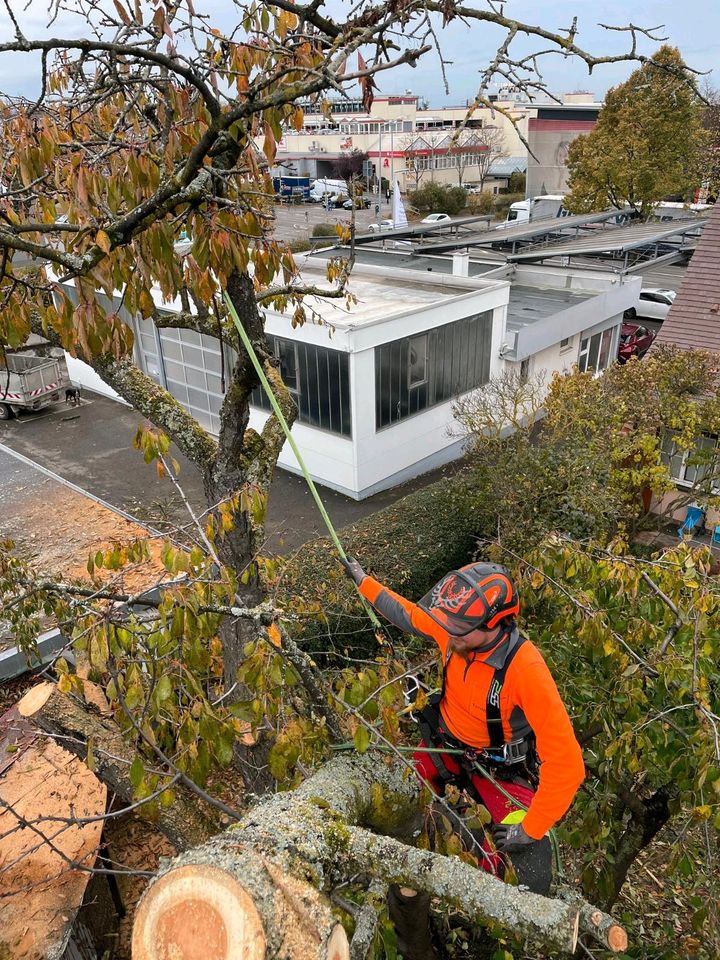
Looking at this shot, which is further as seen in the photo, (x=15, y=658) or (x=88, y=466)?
(x=88, y=466)

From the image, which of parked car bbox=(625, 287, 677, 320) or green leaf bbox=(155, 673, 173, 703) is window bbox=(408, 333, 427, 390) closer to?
green leaf bbox=(155, 673, 173, 703)

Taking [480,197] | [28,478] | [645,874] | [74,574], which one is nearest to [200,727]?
[645,874]

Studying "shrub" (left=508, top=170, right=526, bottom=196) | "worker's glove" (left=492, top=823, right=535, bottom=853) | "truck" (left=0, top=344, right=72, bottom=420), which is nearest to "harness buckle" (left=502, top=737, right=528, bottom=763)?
"worker's glove" (left=492, top=823, right=535, bottom=853)

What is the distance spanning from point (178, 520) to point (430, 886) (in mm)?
10364

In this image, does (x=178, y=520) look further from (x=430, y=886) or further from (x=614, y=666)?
(x=430, y=886)

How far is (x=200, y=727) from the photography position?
108 inches

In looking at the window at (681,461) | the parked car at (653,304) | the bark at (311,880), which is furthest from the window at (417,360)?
the parked car at (653,304)

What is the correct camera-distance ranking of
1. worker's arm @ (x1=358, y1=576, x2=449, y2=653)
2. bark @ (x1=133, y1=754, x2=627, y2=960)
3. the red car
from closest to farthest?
bark @ (x1=133, y1=754, x2=627, y2=960) → worker's arm @ (x1=358, y1=576, x2=449, y2=653) → the red car

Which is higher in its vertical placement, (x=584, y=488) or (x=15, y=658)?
(x=584, y=488)

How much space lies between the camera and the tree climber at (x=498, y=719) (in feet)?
9.85

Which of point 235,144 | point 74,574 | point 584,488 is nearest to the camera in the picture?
point 235,144

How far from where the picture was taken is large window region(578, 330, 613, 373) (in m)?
18.2

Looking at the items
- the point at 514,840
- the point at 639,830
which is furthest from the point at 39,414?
the point at 514,840

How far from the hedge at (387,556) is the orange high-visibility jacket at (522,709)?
3114 mm
